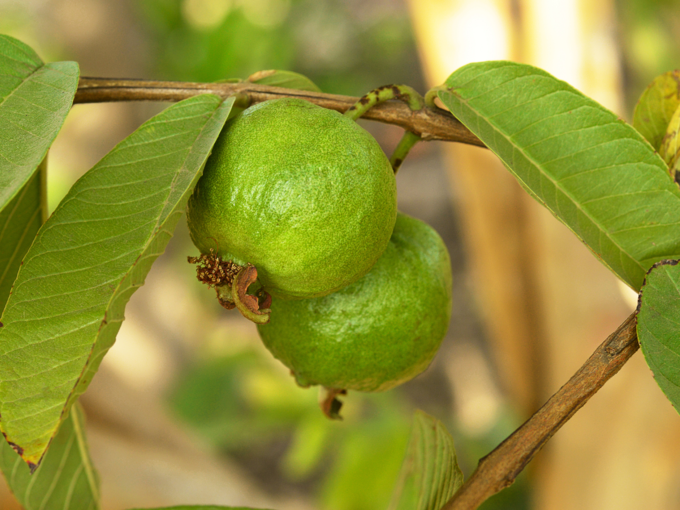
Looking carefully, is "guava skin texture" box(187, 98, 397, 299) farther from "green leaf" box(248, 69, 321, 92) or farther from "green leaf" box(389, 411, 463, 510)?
"green leaf" box(389, 411, 463, 510)

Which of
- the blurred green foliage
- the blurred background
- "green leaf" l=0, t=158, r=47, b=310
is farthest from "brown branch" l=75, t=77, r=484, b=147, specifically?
the blurred green foliage

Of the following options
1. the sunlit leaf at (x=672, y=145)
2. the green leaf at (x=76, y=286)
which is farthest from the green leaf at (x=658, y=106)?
the green leaf at (x=76, y=286)

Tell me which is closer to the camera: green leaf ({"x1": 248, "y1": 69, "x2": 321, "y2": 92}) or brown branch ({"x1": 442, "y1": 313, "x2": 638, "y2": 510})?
brown branch ({"x1": 442, "y1": 313, "x2": 638, "y2": 510})

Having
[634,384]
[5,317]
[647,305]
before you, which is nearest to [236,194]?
[5,317]

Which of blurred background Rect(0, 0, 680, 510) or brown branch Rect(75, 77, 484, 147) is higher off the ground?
brown branch Rect(75, 77, 484, 147)

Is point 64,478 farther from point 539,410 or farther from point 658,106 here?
point 658,106

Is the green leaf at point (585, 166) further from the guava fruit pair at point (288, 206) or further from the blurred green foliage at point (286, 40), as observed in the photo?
the blurred green foliage at point (286, 40)

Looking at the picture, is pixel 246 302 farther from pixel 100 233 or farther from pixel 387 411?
pixel 387 411
